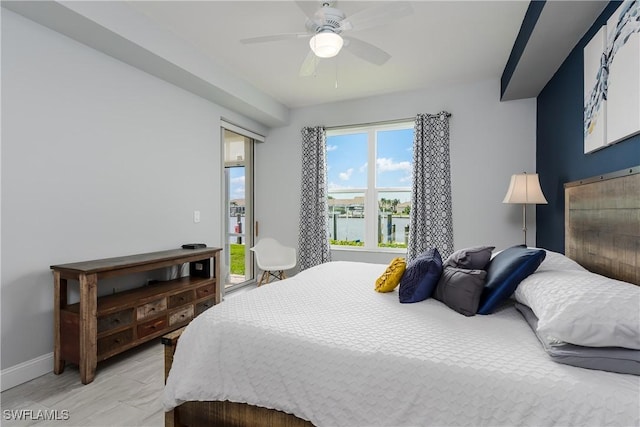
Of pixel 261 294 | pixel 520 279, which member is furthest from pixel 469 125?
pixel 261 294

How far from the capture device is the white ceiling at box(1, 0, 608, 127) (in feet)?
7.38

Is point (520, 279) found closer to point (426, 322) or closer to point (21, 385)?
point (426, 322)

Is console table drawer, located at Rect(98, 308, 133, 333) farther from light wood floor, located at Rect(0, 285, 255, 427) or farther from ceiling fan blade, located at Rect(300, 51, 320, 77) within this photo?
ceiling fan blade, located at Rect(300, 51, 320, 77)

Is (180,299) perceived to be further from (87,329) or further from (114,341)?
(87,329)

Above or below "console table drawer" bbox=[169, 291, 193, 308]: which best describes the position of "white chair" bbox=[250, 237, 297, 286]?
above

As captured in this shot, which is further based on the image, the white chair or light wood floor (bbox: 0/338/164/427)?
the white chair

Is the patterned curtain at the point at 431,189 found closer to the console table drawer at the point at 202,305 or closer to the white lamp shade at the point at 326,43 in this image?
the white lamp shade at the point at 326,43

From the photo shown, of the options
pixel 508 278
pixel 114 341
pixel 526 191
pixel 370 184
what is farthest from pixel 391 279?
pixel 370 184

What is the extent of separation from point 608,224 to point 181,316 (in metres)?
3.21

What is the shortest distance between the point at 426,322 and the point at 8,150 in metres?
2.72

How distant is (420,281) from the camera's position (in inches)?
73.5

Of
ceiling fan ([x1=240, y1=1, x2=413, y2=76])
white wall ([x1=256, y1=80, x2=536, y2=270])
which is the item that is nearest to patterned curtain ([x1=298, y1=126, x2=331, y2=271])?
white wall ([x1=256, y1=80, x2=536, y2=270])

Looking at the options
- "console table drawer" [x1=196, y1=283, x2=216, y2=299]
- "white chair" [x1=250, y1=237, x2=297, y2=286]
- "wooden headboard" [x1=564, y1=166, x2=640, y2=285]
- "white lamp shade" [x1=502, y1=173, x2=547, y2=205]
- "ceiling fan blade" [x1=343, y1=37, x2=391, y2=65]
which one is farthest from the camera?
"white chair" [x1=250, y1=237, x2=297, y2=286]

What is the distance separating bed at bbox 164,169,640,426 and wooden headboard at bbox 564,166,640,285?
0.02 meters
